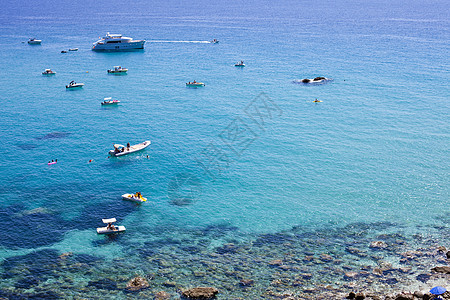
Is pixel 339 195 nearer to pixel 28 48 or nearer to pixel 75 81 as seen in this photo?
pixel 75 81

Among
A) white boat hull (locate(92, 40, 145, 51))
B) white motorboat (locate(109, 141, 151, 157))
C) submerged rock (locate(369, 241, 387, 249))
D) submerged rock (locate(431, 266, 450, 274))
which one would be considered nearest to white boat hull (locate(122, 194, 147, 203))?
white motorboat (locate(109, 141, 151, 157))

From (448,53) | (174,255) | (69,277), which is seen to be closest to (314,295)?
(174,255)

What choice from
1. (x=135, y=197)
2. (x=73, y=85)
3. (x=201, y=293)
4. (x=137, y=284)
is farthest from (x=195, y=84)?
(x=201, y=293)

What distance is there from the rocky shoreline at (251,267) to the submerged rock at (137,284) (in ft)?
0.40

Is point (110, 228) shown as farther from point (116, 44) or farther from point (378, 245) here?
point (116, 44)

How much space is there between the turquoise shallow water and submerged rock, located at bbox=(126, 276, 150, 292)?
4989mm

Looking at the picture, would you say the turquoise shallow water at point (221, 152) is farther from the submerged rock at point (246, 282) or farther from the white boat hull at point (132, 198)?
the submerged rock at point (246, 282)

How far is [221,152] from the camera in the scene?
294 ft

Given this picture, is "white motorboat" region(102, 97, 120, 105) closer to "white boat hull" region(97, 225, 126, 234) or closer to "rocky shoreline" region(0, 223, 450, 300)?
"white boat hull" region(97, 225, 126, 234)

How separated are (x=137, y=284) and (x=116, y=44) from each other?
167 m

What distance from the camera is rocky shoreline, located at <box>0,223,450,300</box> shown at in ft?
160

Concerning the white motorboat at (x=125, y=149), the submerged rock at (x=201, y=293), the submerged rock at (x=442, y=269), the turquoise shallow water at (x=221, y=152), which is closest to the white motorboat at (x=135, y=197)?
the turquoise shallow water at (x=221, y=152)

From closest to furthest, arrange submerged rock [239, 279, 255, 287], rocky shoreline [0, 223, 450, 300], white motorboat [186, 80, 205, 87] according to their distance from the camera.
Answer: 1. rocky shoreline [0, 223, 450, 300]
2. submerged rock [239, 279, 255, 287]
3. white motorboat [186, 80, 205, 87]

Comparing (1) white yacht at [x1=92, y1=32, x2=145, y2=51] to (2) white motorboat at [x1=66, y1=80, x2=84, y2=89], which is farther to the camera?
(1) white yacht at [x1=92, y1=32, x2=145, y2=51]
